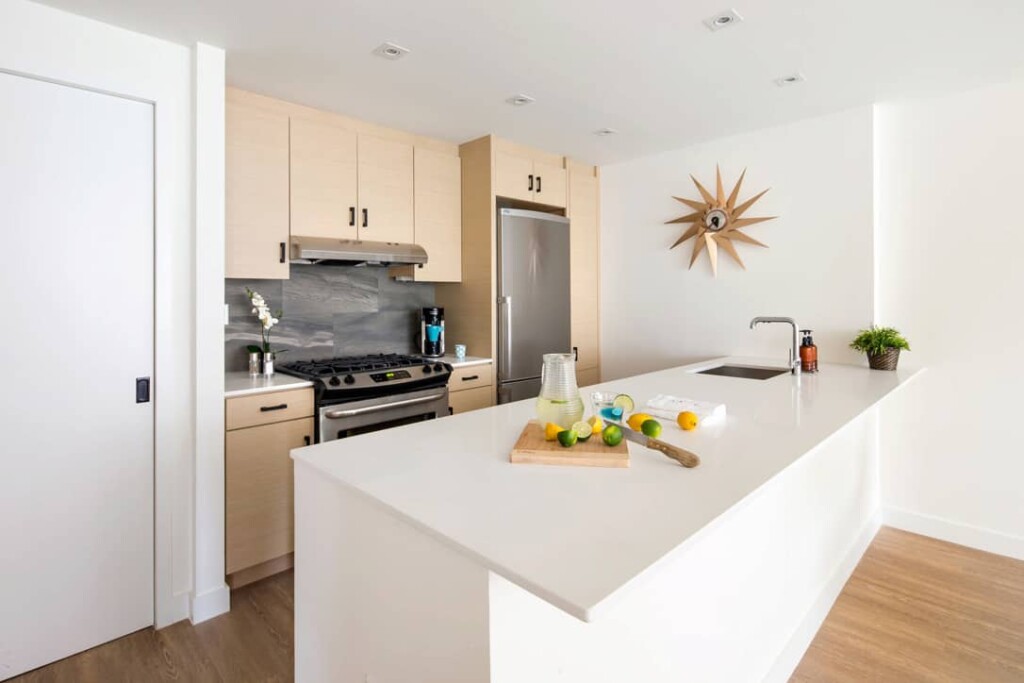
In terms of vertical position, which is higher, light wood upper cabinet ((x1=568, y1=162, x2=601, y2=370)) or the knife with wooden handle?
light wood upper cabinet ((x1=568, y1=162, x2=601, y2=370))

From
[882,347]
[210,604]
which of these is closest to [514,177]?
[882,347]

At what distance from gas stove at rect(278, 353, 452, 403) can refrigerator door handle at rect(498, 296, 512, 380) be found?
1.50ft

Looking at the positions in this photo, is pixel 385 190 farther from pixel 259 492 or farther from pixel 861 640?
pixel 861 640

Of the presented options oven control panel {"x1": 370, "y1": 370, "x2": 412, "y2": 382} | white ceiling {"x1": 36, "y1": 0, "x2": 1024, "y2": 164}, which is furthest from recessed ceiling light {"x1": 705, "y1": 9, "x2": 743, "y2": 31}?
oven control panel {"x1": 370, "y1": 370, "x2": 412, "y2": 382}

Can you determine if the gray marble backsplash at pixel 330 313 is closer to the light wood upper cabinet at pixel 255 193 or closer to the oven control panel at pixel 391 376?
the light wood upper cabinet at pixel 255 193

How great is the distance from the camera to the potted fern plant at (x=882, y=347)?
9.20 feet

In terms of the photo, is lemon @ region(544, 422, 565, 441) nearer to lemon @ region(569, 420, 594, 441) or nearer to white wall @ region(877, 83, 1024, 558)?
lemon @ region(569, 420, 594, 441)

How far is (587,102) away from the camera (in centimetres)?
295

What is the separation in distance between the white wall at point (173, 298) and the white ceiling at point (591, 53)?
150 mm

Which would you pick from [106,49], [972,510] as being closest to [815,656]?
[972,510]

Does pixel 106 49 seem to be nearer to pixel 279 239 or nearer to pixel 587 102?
pixel 279 239

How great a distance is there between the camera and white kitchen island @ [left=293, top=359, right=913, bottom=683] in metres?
0.91

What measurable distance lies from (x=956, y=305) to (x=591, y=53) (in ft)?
7.66

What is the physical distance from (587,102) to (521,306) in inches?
51.8
